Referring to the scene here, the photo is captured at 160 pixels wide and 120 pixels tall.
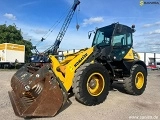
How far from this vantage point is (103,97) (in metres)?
7.49

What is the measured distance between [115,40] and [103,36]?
25.9 inches

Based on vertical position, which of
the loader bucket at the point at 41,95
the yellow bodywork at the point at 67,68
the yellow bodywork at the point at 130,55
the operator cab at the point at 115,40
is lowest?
the loader bucket at the point at 41,95

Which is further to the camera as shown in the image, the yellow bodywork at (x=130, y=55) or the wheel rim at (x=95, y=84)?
the yellow bodywork at (x=130, y=55)

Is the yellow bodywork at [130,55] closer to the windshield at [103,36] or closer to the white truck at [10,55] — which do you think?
the windshield at [103,36]

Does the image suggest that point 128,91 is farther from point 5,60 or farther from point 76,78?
point 5,60

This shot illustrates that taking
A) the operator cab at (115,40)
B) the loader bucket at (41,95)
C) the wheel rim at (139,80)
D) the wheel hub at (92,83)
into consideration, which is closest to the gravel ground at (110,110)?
the loader bucket at (41,95)

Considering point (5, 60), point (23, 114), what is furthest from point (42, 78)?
point (5, 60)

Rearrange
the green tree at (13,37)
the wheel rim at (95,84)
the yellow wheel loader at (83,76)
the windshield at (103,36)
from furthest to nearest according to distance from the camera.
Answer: the green tree at (13,37) → the windshield at (103,36) → the wheel rim at (95,84) → the yellow wheel loader at (83,76)

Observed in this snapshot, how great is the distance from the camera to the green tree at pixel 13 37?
1621 inches

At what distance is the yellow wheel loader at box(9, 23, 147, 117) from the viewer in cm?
600

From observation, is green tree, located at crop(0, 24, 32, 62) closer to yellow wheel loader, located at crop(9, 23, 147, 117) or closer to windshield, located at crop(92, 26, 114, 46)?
windshield, located at crop(92, 26, 114, 46)

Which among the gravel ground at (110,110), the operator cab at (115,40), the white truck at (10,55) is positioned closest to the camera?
the gravel ground at (110,110)

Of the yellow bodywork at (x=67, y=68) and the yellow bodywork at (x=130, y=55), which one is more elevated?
the yellow bodywork at (x=130, y=55)

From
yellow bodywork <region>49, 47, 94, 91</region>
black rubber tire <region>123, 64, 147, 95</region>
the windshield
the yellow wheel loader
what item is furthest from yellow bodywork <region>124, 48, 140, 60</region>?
yellow bodywork <region>49, 47, 94, 91</region>
